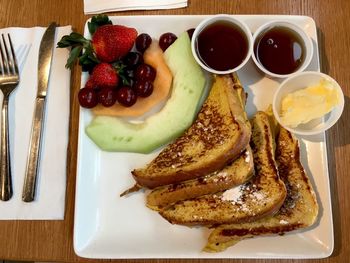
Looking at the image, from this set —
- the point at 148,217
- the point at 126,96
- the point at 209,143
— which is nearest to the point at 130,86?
the point at 126,96

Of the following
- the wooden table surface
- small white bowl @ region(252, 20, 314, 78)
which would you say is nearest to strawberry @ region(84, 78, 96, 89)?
the wooden table surface

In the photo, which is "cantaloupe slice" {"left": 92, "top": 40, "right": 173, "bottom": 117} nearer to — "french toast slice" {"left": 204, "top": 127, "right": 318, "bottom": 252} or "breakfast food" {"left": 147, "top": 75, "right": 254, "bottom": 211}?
"breakfast food" {"left": 147, "top": 75, "right": 254, "bottom": 211}

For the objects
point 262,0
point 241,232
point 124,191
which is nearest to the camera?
point 241,232

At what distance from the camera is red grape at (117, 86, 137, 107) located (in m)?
1.32

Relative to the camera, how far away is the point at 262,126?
1297 mm

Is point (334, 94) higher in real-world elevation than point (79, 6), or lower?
lower

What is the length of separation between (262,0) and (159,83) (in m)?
0.53

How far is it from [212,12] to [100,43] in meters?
0.46

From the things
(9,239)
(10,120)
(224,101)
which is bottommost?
(9,239)

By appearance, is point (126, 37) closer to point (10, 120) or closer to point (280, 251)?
point (10, 120)

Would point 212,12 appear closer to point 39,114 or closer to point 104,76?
point 104,76

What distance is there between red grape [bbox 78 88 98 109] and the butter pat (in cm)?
62

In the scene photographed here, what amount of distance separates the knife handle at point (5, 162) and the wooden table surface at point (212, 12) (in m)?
0.11

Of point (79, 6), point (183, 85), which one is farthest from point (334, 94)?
point (79, 6)
